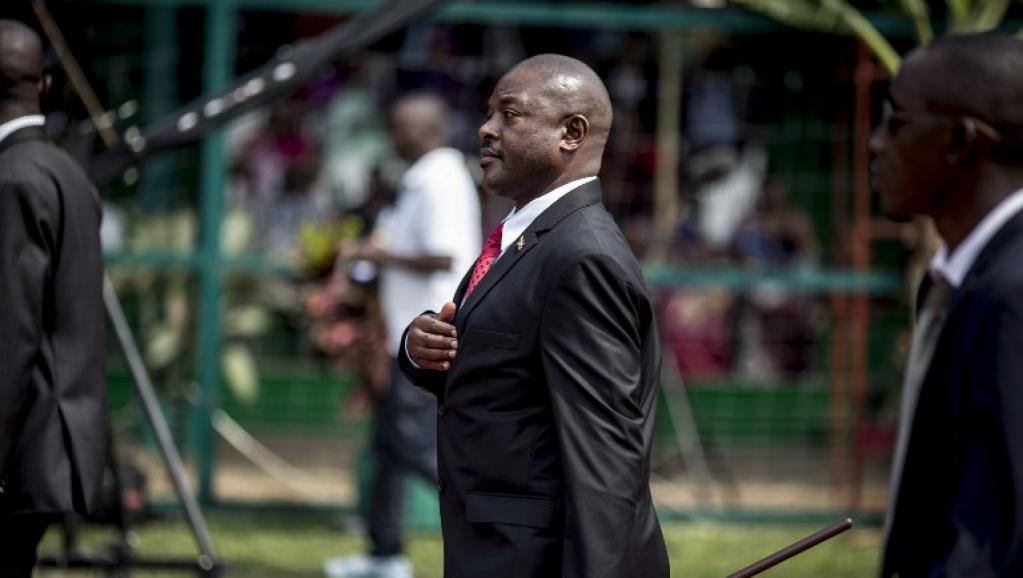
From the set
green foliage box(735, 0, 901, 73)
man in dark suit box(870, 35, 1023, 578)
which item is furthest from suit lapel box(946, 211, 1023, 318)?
green foliage box(735, 0, 901, 73)

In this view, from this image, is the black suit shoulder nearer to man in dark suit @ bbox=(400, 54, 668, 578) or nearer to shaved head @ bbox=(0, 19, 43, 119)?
man in dark suit @ bbox=(400, 54, 668, 578)

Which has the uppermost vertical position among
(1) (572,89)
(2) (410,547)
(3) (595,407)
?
(1) (572,89)

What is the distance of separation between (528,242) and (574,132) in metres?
0.28

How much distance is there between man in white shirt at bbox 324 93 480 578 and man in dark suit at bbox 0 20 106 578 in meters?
2.87

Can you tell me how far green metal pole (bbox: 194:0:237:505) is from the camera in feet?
30.3

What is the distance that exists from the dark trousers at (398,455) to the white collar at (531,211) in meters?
3.80

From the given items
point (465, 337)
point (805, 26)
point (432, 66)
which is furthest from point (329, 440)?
point (465, 337)

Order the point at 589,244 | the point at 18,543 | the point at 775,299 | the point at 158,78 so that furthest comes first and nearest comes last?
the point at 775,299, the point at 158,78, the point at 18,543, the point at 589,244

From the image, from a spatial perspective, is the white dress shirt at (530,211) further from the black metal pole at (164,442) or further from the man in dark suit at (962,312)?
the black metal pole at (164,442)

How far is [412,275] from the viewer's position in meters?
7.89

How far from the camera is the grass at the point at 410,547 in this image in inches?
321

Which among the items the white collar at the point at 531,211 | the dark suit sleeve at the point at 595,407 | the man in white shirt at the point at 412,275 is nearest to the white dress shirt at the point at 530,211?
the white collar at the point at 531,211

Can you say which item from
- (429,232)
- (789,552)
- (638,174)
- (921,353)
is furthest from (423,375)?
(638,174)

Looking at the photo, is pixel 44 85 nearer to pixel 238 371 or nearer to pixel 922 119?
pixel 922 119
